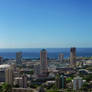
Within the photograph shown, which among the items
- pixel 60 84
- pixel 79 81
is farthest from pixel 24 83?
pixel 79 81

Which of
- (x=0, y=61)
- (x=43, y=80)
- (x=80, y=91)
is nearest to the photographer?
(x=80, y=91)

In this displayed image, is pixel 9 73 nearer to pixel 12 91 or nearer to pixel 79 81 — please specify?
pixel 79 81

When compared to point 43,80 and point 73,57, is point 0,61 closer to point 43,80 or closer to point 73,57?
point 73,57

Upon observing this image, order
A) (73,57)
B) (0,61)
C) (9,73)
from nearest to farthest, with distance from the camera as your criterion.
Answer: (9,73)
(73,57)
(0,61)

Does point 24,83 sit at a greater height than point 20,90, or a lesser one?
lesser

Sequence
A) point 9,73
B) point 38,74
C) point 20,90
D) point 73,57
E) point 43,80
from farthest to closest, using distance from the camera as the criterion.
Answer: point 73,57 < point 38,74 < point 43,80 < point 9,73 < point 20,90

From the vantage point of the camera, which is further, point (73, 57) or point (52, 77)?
point (73, 57)

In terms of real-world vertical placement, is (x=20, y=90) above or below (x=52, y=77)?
above

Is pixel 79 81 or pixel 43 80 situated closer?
pixel 79 81

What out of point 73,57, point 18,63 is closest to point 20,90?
point 73,57
